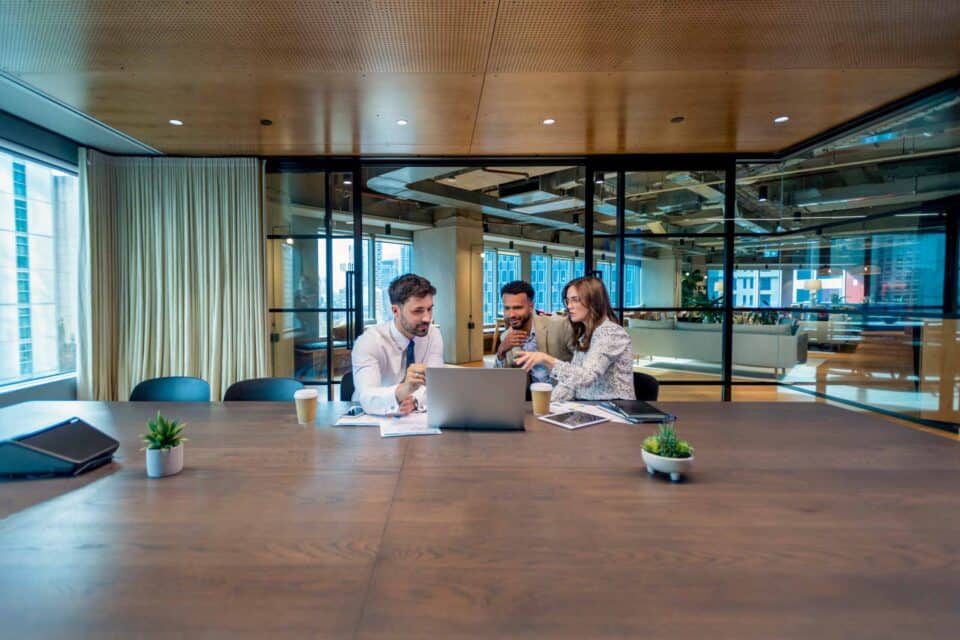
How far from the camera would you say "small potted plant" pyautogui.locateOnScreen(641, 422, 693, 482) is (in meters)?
1.25

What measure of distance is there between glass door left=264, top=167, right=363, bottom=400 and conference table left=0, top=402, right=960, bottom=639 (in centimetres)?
314

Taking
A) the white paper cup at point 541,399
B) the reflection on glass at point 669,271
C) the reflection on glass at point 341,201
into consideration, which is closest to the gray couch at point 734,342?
the reflection on glass at point 669,271

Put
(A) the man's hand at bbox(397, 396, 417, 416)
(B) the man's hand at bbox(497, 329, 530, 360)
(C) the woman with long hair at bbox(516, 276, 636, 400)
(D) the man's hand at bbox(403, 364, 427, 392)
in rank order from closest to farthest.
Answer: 1. (D) the man's hand at bbox(403, 364, 427, 392)
2. (A) the man's hand at bbox(397, 396, 417, 416)
3. (C) the woman with long hair at bbox(516, 276, 636, 400)
4. (B) the man's hand at bbox(497, 329, 530, 360)

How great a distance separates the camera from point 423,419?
1902 mm

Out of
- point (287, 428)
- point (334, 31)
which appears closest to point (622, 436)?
point (287, 428)

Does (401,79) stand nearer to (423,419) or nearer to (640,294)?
(423,419)

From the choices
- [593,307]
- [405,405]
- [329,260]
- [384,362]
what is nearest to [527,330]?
[593,307]

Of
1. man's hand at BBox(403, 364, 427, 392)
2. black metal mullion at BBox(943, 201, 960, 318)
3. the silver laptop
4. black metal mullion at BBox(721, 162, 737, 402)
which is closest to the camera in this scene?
the silver laptop

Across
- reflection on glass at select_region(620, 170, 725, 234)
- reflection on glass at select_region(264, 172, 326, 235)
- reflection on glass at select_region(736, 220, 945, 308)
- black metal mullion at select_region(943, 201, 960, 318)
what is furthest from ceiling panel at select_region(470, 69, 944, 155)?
reflection on glass at select_region(264, 172, 326, 235)

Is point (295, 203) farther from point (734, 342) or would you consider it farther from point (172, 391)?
point (734, 342)

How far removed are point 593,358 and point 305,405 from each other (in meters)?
1.44

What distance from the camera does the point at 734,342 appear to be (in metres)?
4.70

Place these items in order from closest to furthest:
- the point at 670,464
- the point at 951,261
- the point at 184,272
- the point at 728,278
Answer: the point at 670,464 → the point at 951,261 → the point at 184,272 → the point at 728,278

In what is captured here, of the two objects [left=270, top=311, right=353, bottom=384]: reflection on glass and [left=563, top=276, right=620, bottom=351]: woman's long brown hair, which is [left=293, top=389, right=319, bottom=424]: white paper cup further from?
[left=270, top=311, right=353, bottom=384]: reflection on glass
